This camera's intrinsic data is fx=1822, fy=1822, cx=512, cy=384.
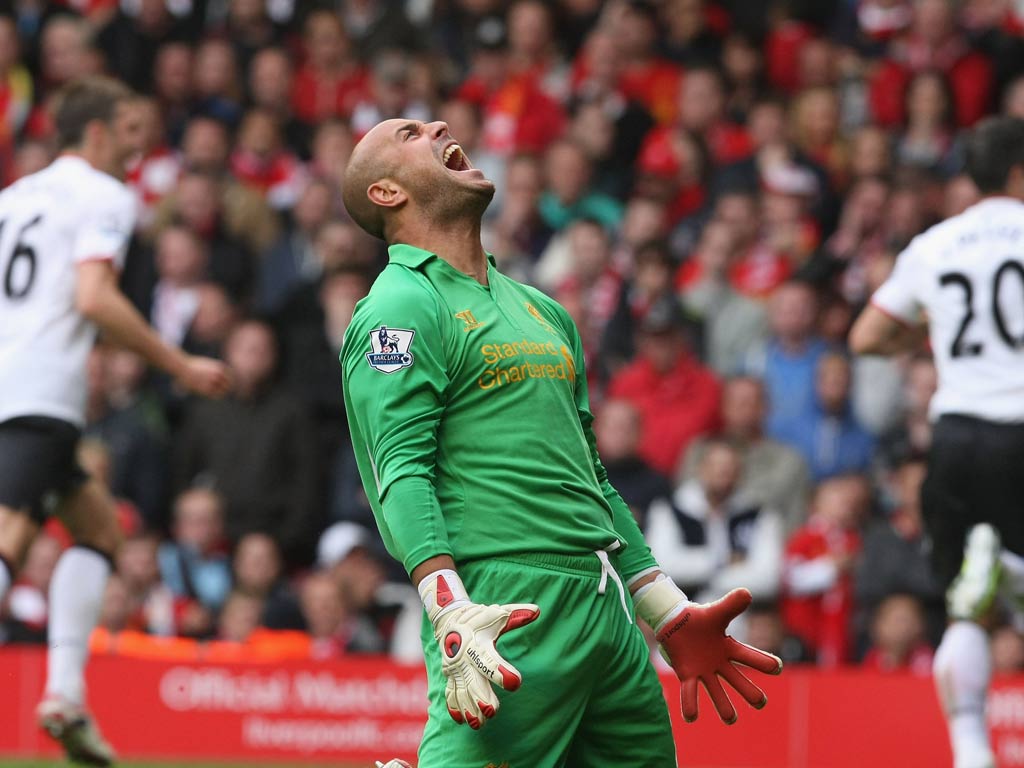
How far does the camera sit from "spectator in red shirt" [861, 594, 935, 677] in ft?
33.3

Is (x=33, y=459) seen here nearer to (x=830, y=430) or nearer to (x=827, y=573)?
(x=827, y=573)

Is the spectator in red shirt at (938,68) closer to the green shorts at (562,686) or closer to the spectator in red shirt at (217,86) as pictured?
the spectator in red shirt at (217,86)

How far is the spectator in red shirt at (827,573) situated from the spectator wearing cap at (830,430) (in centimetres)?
51

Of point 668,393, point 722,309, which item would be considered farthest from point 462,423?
point 722,309

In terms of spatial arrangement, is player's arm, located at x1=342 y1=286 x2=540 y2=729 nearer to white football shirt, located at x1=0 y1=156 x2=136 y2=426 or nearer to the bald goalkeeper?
the bald goalkeeper

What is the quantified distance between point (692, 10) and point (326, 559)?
18.4ft

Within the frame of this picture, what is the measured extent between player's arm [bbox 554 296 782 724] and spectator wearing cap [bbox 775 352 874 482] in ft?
21.4

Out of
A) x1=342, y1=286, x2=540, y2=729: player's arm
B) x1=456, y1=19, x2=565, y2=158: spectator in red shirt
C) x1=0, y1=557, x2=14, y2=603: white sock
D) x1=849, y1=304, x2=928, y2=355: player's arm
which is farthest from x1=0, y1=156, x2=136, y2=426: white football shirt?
x1=456, y1=19, x2=565, y2=158: spectator in red shirt

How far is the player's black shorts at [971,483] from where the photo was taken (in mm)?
6711

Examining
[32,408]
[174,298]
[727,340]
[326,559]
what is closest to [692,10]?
[727,340]

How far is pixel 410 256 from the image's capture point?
4.73 m

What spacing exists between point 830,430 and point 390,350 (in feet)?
24.3

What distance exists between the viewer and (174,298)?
12867 mm

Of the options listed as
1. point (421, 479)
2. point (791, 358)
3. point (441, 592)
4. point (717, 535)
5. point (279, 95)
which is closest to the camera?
point (441, 592)
